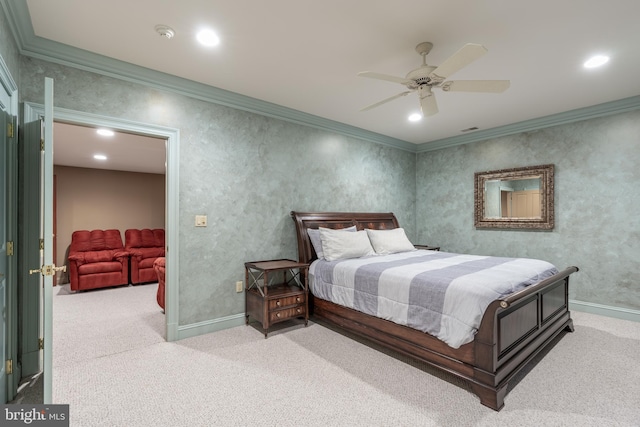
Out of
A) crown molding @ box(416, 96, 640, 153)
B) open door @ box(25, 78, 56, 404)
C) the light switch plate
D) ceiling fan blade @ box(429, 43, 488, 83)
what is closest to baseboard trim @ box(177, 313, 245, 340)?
the light switch plate

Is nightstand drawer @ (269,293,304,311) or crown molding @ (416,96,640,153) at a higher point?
crown molding @ (416,96,640,153)

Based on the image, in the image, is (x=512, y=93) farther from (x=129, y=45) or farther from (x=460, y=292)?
(x=129, y=45)

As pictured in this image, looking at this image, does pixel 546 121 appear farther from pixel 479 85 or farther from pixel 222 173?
pixel 222 173

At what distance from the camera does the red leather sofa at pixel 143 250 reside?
19.3 feet

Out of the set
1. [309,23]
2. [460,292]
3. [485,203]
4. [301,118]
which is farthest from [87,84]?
[485,203]

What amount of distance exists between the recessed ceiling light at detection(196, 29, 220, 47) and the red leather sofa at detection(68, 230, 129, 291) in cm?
477

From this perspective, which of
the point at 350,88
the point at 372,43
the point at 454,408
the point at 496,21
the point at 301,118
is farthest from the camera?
the point at 301,118

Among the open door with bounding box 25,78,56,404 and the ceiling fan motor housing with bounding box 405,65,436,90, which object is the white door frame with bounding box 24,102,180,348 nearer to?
the open door with bounding box 25,78,56,404

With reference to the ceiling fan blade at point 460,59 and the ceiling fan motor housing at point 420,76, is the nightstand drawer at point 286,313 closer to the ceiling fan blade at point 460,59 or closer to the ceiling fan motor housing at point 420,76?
the ceiling fan motor housing at point 420,76

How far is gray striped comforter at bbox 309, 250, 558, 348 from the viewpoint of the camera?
2258 mm

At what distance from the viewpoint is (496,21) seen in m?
2.22

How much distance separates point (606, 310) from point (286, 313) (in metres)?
3.91

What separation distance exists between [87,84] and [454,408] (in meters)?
3.80

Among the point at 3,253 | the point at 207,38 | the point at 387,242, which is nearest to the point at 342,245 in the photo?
the point at 387,242
